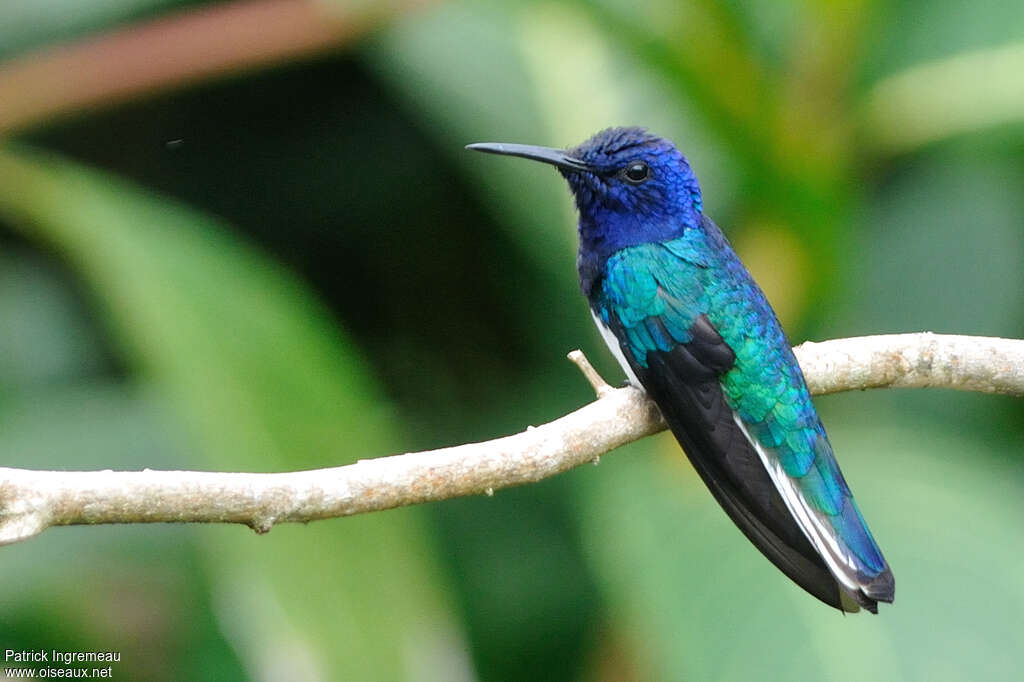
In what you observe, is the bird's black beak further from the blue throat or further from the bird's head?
the blue throat

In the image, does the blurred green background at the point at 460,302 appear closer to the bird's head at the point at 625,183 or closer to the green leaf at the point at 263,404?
the green leaf at the point at 263,404

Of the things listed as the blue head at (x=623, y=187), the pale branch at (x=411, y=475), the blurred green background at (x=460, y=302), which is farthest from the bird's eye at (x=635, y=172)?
the pale branch at (x=411, y=475)

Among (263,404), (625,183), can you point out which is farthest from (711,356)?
(263,404)
